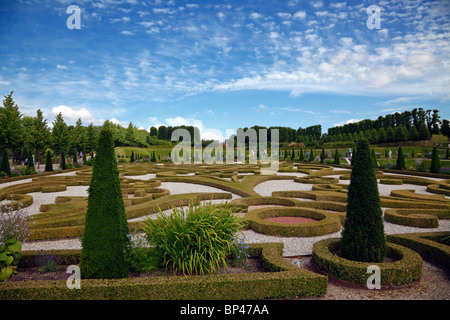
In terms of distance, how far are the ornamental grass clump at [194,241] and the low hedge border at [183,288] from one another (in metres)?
0.38

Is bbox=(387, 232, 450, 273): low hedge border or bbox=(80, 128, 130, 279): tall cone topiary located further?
bbox=(387, 232, 450, 273): low hedge border

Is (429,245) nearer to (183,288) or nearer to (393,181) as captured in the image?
(183,288)

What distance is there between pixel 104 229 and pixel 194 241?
141cm

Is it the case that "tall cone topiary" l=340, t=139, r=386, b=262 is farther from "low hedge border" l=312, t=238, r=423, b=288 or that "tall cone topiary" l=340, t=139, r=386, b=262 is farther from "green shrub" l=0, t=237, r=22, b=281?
"green shrub" l=0, t=237, r=22, b=281

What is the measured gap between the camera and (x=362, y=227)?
4.44 meters

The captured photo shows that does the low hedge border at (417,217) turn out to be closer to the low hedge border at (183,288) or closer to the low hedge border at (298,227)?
the low hedge border at (298,227)

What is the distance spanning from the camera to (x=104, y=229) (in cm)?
405

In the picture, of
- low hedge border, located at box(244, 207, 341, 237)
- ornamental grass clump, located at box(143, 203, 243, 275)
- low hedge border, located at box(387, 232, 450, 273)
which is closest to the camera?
ornamental grass clump, located at box(143, 203, 243, 275)

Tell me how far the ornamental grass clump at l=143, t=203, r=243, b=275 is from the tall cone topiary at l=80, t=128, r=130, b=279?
1.98 feet

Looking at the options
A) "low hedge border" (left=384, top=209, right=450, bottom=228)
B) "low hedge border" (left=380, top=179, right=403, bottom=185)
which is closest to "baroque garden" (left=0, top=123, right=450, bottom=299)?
"low hedge border" (left=384, top=209, right=450, bottom=228)

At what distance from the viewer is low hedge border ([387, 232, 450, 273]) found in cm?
479

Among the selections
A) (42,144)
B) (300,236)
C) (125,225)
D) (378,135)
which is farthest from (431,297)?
(378,135)

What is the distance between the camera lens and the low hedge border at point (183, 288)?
12.1 ft
